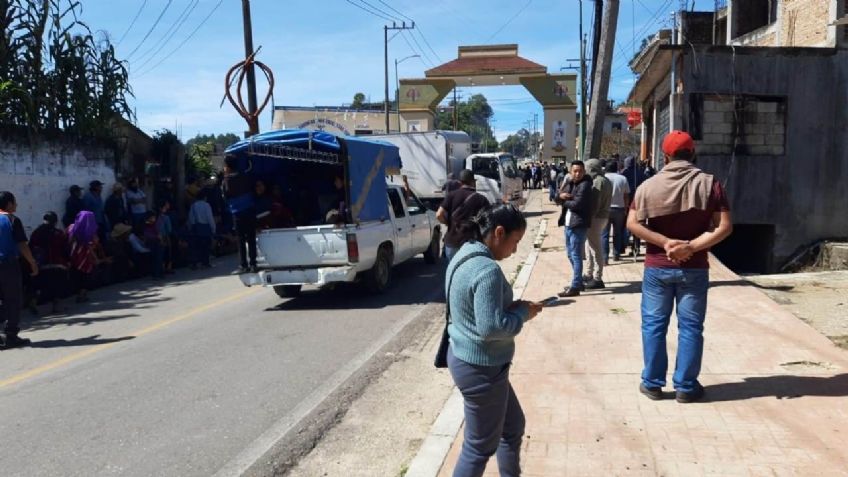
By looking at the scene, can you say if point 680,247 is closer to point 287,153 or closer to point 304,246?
point 304,246

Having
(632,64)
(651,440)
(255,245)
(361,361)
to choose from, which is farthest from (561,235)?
(651,440)

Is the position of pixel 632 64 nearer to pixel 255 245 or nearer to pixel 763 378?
pixel 255 245

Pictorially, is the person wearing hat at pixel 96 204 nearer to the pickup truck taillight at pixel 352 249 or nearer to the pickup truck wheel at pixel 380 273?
the pickup truck wheel at pixel 380 273

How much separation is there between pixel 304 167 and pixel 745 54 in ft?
28.0

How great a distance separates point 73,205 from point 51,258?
11.4 feet

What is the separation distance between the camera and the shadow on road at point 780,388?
5176 millimetres

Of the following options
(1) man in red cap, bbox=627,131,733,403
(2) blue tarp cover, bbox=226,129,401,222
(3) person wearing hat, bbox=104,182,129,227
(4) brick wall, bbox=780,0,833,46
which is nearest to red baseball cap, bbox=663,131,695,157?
(1) man in red cap, bbox=627,131,733,403

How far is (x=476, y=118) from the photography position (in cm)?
A: 14238

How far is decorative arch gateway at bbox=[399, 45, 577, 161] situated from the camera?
5072cm

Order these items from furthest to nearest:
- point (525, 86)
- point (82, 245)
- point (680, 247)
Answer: point (525, 86), point (82, 245), point (680, 247)

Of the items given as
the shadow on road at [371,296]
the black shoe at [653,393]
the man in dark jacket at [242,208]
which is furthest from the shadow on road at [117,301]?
the black shoe at [653,393]

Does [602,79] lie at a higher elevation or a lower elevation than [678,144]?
higher

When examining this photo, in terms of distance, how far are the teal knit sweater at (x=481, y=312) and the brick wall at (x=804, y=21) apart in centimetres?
1547

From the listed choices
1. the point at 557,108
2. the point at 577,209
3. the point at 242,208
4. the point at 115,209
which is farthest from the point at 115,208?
the point at 557,108
